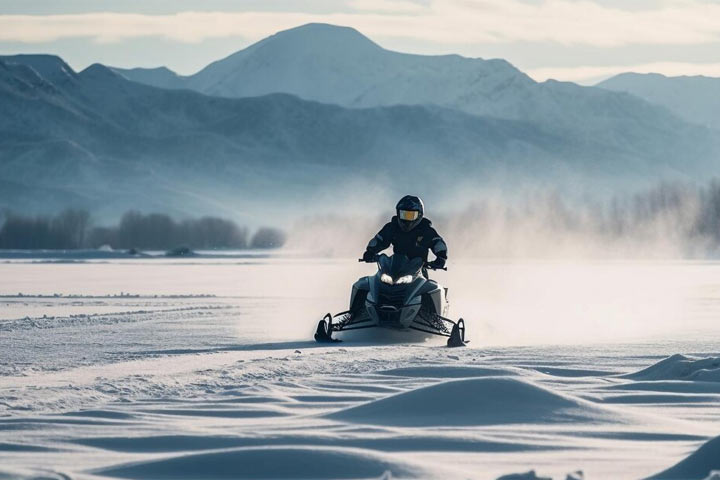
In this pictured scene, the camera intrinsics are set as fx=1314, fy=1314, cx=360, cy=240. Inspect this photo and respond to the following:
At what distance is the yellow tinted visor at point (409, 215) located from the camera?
19.9 meters

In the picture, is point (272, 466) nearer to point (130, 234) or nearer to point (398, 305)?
point (398, 305)

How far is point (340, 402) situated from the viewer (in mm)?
11133

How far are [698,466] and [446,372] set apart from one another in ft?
20.9

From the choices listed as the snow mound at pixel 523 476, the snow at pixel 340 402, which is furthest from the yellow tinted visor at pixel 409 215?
the snow mound at pixel 523 476

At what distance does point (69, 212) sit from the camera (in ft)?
485

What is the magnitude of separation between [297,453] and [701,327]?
51.7 feet

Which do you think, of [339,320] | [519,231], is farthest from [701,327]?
[519,231]

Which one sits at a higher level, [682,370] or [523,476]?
[682,370]

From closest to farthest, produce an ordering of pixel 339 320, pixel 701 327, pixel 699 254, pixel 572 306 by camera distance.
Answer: pixel 339 320, pixel 701 327, pixel 572 306, pixel 699 254

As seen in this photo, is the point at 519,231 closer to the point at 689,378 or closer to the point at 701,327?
the point at 701,327

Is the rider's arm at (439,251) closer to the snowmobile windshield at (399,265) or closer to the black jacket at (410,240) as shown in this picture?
the black jacket at (410,240)

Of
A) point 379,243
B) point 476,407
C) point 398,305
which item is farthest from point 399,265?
point 476,407

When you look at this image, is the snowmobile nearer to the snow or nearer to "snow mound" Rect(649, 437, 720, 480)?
the snow

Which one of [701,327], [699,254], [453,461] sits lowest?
[453,461]
